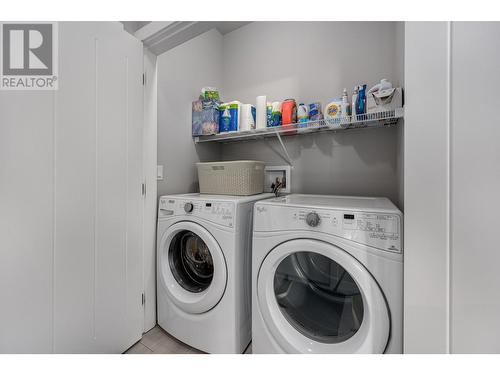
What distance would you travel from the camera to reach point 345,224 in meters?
0.91

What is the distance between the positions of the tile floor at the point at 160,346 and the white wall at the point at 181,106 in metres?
0.97

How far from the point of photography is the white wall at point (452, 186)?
614mm

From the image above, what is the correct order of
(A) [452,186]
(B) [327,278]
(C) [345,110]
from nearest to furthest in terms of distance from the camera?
(A) [452,186] < (B) [327,278] < (C) [345,110]

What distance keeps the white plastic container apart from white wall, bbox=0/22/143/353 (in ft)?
1.67

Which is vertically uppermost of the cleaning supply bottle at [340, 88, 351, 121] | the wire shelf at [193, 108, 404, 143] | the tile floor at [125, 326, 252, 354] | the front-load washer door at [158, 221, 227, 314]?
the cleaning supply bottle at [340, 88, 351, 121]

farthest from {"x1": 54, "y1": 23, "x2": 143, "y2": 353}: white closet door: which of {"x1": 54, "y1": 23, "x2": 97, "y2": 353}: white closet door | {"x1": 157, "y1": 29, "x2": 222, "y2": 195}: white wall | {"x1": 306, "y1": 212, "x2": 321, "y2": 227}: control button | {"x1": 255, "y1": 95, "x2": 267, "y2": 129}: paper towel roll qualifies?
{"x1": 306, "y1": 212, "x2": 321, "y2": 227}: control button

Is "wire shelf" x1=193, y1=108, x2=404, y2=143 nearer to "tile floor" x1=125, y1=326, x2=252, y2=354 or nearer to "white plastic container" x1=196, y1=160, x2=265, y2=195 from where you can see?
"white plastic container" x1=196, y1=160, x2=265, y2=195

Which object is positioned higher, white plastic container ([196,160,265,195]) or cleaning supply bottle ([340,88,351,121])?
cleaning supply bottle ([340,88,351,121])

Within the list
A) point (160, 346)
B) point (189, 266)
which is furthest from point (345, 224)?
point (160, 346)

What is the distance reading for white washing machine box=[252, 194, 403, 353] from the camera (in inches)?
33.0

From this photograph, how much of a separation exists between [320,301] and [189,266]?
89 cm

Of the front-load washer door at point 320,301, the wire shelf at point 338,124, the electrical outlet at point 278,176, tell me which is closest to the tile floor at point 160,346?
the front-load washer door at point 320,301

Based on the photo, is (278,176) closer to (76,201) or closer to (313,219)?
(313,219)
